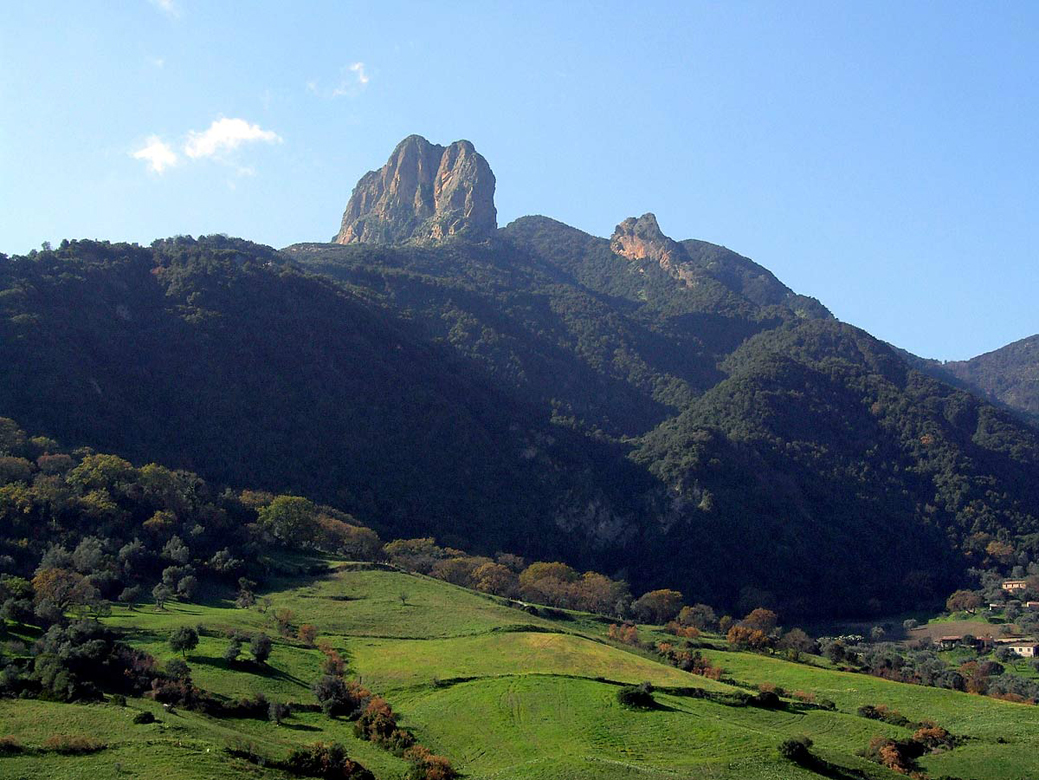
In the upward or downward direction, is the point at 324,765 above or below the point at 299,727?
above

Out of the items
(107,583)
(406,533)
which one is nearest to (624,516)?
(406,533)

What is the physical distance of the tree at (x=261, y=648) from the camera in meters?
64.0

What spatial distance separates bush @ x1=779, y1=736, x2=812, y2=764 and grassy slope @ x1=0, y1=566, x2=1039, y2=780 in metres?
0.64

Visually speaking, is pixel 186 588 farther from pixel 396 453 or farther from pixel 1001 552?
pixel 1001 552

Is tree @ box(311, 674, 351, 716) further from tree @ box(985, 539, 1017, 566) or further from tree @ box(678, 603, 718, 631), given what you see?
tree @ box(985, 539, 1017, 566)

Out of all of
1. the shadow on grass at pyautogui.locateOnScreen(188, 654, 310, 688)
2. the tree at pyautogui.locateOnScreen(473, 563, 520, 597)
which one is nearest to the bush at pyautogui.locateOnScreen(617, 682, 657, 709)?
the shadow on grass at pyautogui.locateOnScreen(188, 654, 310, 688)

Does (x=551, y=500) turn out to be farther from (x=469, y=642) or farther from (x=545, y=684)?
(x=545, y=684)

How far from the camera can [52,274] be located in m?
172

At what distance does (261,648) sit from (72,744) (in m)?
25.5

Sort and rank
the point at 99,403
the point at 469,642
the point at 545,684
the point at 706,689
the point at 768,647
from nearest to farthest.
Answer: the point at 545,684 < the point at 706,689 < the point at 469,642 < the point at 768,647 < the point at 99,403

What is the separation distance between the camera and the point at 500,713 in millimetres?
56469

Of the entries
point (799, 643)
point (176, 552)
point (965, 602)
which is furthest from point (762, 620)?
point (176, 552)

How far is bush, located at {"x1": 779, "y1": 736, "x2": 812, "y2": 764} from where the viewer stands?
4894cm

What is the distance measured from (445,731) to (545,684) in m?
11.1
